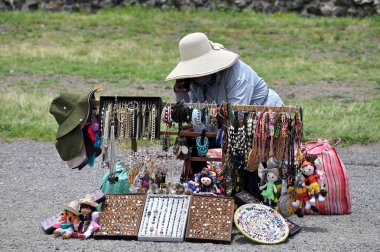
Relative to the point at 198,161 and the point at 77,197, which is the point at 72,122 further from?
the point at 77,197

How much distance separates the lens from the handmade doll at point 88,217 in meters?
6.43

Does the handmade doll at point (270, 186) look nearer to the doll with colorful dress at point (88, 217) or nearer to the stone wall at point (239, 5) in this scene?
the doll with colorful dress at point (88, 217)

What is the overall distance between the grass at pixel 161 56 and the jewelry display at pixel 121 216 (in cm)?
460

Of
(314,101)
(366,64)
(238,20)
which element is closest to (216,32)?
(238,20)

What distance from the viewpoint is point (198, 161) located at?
718cm

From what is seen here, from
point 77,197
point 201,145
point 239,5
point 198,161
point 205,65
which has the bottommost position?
point 239,5

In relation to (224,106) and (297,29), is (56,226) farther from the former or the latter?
(297,29)

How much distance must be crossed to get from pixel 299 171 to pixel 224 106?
83 centimetres

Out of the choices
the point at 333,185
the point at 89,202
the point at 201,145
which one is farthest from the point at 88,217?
the point at 333,185

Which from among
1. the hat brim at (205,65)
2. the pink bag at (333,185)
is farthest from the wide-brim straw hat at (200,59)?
the pink bag at (333,185)

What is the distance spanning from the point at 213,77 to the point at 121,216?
1550 millimetres

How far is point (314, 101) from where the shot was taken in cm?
1330

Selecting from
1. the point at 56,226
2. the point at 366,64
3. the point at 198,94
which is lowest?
the point at 366,64

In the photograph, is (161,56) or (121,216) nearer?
(121,216)
